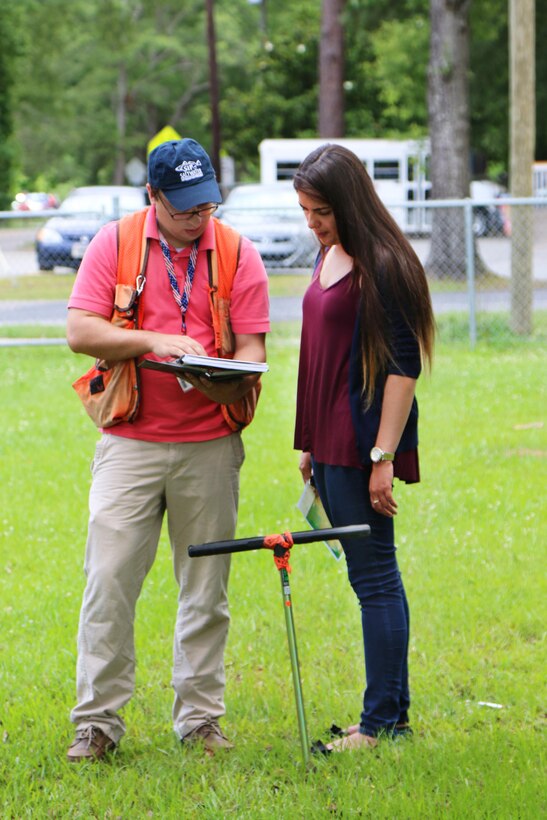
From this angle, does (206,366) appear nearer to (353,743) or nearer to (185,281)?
(185,281)

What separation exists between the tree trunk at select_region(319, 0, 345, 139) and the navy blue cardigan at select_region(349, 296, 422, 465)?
27.4 meters

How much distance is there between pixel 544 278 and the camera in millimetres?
18875

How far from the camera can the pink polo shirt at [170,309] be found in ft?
12.9

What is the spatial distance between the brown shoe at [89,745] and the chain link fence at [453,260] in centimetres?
919

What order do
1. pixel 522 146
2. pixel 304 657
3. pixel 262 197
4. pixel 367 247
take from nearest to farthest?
1. pixel 367 247
2. pixel 304 657
3. pixel 522 146
4. pixel 262 197

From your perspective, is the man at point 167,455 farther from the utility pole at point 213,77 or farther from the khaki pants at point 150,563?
the utility pole at point 213,77

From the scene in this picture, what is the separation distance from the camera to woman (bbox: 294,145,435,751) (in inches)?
150

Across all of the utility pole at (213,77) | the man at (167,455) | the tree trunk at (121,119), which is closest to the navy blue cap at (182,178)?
the man at (167,455)

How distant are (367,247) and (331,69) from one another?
27928 mm

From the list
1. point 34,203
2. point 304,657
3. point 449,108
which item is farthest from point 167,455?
point 34,203

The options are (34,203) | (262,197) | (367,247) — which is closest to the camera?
(367,247)

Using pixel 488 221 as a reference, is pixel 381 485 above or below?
above

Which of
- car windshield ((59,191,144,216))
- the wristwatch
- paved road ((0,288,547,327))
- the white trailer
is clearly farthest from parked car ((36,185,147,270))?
the white trailer

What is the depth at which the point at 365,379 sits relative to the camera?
385 centimetres
